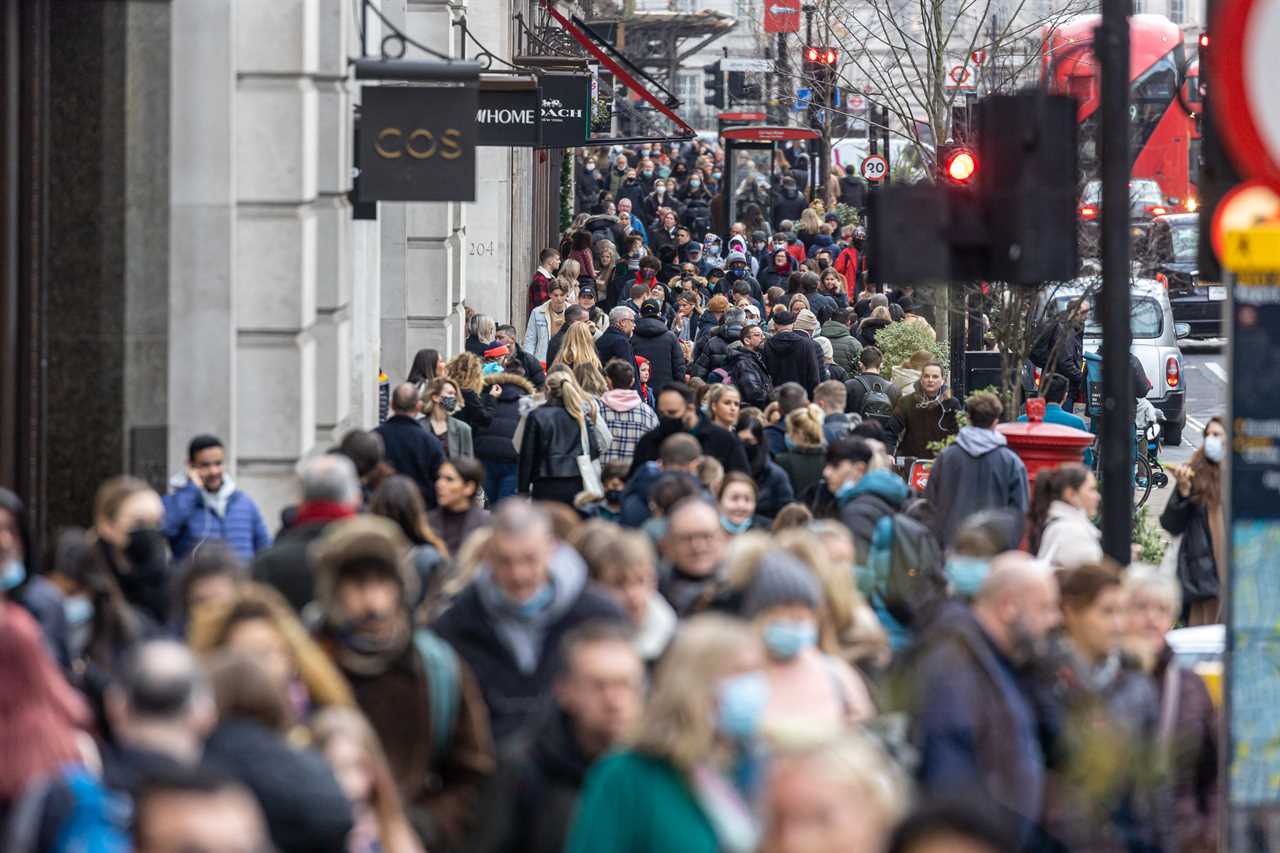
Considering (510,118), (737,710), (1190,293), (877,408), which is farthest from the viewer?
(1190,293)

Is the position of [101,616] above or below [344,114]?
below

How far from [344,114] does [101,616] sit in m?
6.74

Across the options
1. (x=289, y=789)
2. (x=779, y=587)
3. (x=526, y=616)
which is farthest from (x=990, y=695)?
(x=289, y=789)

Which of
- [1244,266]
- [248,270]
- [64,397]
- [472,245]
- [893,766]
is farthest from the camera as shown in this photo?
[472,245]

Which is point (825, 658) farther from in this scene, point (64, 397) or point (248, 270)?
point (248, 270)

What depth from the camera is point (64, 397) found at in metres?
11.5

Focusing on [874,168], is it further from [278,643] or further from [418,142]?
[278,643]

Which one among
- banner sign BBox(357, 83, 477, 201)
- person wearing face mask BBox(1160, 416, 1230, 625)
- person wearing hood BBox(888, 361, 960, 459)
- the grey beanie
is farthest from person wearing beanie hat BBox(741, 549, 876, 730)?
person wearing hood BBox(888, 361, 960, 459)

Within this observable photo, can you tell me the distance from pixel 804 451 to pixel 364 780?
27.2ft

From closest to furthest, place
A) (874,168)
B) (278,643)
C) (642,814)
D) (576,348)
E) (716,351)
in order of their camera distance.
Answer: (642,814) → (278,643) → (576,348) → (716,351) → (874,168)

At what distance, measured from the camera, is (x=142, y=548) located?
27.2 feet

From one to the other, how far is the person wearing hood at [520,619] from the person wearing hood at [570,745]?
1038 millimetres

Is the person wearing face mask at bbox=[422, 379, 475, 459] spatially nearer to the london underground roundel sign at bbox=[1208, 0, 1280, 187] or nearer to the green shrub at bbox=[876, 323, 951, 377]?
the green shrub at bbox=[876, 323, 951, 377]

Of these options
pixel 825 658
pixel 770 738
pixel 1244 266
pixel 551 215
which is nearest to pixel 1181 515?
pixel 825 658
